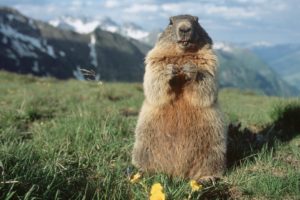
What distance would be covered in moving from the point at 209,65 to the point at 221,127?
66 centimetres

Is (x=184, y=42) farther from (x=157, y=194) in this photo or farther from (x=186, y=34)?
(x=157, y=194)

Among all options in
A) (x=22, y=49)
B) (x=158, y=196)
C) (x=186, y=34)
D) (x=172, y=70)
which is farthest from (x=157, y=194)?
(x=22, y=49)

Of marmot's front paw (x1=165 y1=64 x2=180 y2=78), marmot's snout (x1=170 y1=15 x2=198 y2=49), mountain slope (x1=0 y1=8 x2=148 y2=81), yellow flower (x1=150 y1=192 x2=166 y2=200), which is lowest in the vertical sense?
mountain slope (x1=0 y1=8 x2=148 y2=81)

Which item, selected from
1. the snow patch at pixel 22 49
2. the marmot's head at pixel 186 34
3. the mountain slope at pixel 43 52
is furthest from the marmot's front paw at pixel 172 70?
the snow patch at pixel 22 49

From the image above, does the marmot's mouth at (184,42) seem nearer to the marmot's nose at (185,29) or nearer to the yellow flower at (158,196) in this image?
the marmot's nose at (185,29)

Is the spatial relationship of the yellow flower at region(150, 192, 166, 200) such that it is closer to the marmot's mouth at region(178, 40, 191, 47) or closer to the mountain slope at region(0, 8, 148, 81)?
the marmot's mouth at region(178, 40, 191, 47)

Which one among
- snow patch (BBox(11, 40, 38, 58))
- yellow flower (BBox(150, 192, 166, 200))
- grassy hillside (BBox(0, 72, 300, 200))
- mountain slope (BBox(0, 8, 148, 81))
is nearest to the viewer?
yellow flower (BBox(150, 192, 166, 200))

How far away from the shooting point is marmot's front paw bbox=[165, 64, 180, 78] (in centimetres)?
531

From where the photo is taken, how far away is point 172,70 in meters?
5.31

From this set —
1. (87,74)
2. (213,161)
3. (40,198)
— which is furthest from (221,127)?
(40,198)

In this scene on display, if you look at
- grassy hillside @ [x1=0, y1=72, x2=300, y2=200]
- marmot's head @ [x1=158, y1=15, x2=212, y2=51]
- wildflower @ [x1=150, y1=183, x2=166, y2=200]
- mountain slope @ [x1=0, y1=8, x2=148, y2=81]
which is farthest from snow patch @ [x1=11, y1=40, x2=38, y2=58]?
wildflower @ [x1=150, y1=183, x2=166, y2=200]

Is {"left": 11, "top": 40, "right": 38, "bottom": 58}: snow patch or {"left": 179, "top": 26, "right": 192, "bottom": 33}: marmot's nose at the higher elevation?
{"left": 179, "top": 26, "right": 192, "bottom": 33}: marmot's nose

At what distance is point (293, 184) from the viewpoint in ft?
16.0

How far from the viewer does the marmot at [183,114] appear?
5328 millimetres
